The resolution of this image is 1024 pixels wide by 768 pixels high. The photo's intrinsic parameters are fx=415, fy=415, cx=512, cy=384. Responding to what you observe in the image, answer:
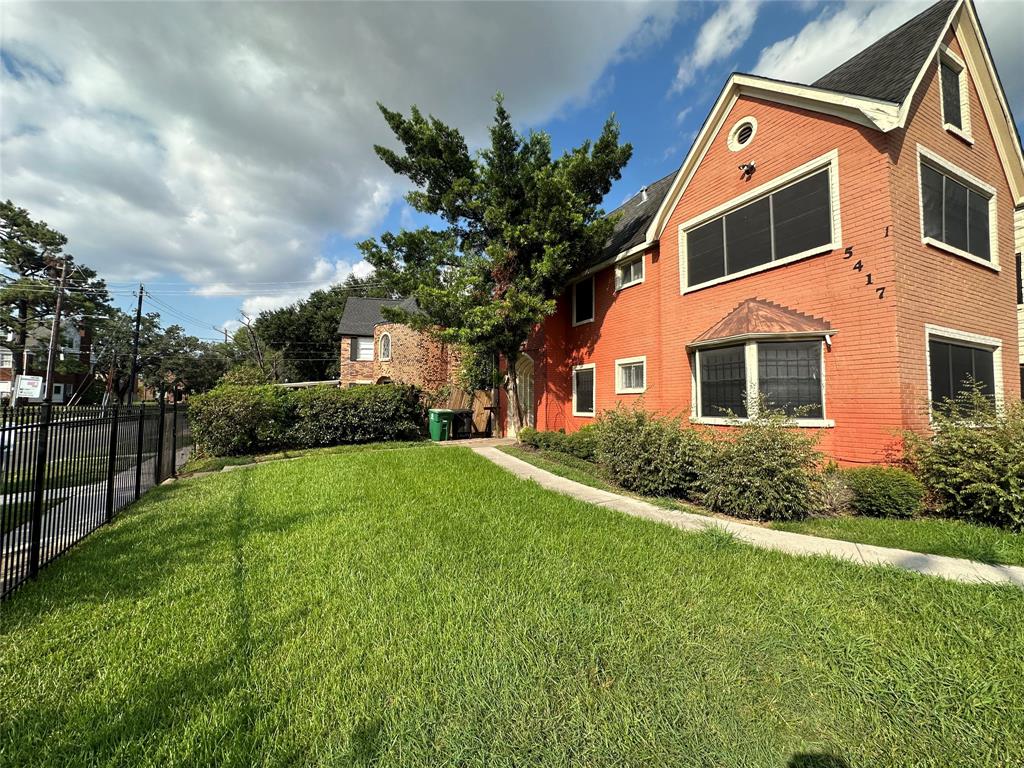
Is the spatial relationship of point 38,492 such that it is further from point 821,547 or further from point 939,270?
point 939,270

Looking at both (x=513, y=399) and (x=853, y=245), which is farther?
(x=513, y=399)

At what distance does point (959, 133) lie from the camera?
801 cm

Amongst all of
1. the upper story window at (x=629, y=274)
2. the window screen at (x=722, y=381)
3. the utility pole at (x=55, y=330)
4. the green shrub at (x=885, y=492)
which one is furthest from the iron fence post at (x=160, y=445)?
the utility pole at (x=55, y=330)

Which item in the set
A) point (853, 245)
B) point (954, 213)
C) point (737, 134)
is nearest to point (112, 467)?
point (853, 245)

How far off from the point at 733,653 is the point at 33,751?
3.65m

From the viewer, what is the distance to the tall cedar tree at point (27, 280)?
3133cm

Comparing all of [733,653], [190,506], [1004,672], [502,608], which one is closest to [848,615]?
[1004,672]

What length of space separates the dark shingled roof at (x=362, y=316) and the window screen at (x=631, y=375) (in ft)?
61.3

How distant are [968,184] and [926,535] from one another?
7.59m

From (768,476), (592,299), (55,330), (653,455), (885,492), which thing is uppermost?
(55,330)

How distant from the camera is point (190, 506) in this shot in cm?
640

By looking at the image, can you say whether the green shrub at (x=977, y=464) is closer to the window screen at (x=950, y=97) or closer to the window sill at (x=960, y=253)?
the window sill at (x=960, y=253)

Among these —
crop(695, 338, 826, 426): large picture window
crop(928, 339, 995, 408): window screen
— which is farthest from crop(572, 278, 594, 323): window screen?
crop(928, 339, 995, 408): window screen

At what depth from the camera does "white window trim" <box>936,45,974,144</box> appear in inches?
308
